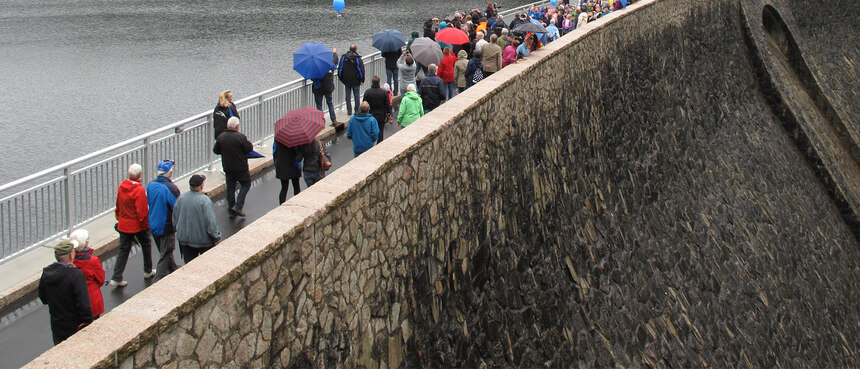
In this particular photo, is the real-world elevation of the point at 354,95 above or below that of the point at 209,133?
below


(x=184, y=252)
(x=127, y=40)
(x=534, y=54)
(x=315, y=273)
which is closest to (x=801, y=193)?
(x=534, y=54)

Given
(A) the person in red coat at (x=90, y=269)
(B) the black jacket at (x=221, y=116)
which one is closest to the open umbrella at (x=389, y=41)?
(B) the black jacket at (x=221, y=116)

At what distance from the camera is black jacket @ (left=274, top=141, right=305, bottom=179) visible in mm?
9750

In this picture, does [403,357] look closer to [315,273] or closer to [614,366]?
[315,273]

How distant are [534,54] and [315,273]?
6.36 m

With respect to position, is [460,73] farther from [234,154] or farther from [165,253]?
[165,253]

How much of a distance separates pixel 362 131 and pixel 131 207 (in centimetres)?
331

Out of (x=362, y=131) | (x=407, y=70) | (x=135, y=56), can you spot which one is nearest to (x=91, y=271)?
(x=362, y=131)

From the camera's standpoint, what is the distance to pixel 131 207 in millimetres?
8148

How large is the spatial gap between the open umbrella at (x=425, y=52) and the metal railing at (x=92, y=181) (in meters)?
3.09

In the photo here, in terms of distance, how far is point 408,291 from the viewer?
6320 mm

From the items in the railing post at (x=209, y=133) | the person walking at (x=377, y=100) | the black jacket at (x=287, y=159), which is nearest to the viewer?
the black jacket at (x=287, y=159)

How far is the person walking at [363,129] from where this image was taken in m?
10.7

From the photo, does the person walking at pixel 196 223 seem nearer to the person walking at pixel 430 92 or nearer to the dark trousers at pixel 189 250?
the dark trousers at pixel 189 250
